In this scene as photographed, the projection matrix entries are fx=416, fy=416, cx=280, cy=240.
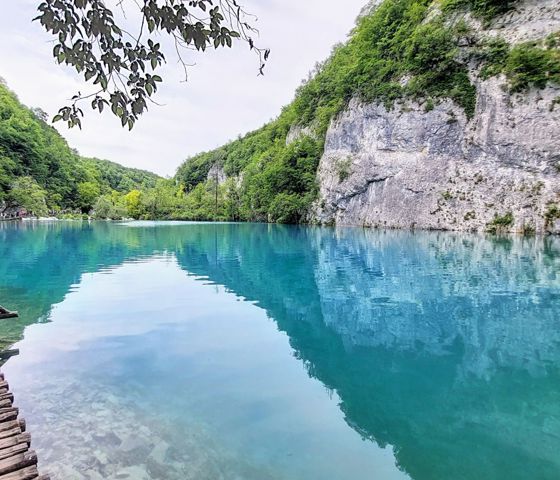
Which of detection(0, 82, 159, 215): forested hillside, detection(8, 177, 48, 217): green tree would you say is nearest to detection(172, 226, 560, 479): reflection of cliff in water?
detection(8, 177, 48, 217): green tree

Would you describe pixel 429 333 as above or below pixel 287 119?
below

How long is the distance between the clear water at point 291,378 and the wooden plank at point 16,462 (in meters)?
0.90

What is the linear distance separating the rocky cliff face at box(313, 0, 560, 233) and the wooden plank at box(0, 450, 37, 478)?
38.0 m

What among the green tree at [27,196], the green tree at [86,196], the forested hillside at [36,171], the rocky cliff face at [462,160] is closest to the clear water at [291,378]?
the rocky cliff face at [462,160]

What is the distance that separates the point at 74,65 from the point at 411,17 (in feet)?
179

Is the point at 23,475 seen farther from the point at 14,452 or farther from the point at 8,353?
the point at 8,353

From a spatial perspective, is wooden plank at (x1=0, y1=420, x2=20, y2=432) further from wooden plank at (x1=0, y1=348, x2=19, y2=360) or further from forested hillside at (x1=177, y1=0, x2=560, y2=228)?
forested hillside at (x1=177, y1=0, x2=560, y2=228)

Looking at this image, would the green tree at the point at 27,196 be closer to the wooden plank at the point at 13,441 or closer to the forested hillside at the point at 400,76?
the forested hillside at the point at 400,76

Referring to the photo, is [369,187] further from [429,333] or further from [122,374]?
[122,374]

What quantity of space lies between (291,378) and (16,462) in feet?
13.1

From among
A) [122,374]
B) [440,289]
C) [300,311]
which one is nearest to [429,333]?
[300,311]

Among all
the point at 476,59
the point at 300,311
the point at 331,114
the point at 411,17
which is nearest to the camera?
the point at 300,311

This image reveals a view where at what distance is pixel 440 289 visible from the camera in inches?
512

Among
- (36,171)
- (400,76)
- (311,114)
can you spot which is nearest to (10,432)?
(400,76)
